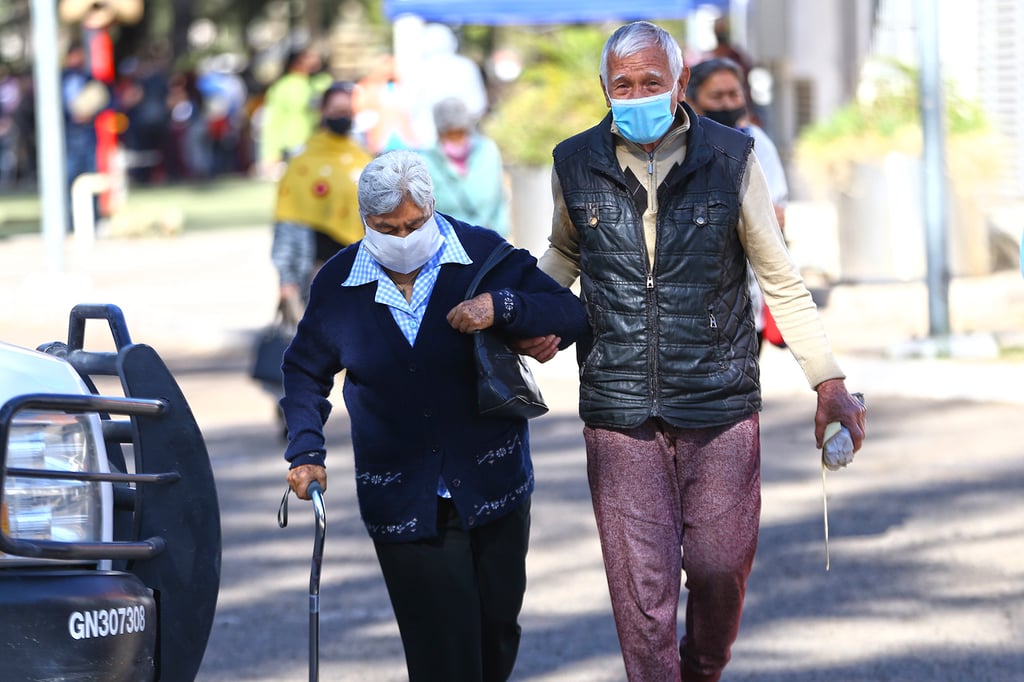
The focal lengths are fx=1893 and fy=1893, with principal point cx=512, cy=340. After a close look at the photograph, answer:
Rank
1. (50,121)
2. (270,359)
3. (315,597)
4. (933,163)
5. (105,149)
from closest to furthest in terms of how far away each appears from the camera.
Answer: (315,597)
(270,359)
(933,163)
(50,121)
(105,149)

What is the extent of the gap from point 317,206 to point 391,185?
17.8ft

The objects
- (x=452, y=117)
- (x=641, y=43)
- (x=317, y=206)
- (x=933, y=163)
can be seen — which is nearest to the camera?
(x=641, y=43)

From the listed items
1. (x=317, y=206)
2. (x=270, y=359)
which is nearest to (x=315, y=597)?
(x=270, y=359)

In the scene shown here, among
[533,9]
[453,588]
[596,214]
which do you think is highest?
[533,9]

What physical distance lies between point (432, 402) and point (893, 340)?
8.41 m

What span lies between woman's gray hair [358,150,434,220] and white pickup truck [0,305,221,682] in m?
0.72

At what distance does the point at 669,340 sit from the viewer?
467 cm

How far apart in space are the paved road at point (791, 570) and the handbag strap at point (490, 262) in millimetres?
1700

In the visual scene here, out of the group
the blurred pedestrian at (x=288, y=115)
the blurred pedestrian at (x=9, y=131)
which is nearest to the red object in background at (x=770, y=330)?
the blurred pedestrian at (x=288, y=115)

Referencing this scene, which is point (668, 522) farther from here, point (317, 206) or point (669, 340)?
point (317, 206)

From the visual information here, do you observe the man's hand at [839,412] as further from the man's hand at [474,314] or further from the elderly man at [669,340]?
the man's hand at [474,314]

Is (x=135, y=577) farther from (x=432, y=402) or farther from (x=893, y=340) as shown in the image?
(x=893, y=340)

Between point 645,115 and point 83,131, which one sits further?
point 83,131

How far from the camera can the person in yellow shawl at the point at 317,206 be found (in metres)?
9.91
